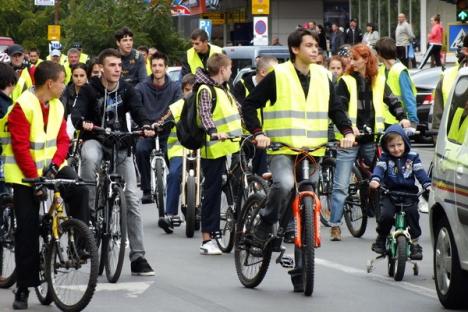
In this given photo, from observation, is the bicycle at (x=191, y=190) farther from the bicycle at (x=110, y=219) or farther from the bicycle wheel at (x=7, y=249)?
the bicycle wheel at (x=7, y=249)

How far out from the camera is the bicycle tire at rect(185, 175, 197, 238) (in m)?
15.1

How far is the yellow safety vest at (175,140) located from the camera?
1644 centimetres

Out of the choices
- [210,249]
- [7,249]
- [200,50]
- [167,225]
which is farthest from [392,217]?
[200,50]

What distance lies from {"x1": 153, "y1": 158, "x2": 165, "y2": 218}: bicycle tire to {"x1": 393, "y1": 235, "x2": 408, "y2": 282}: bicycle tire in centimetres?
482

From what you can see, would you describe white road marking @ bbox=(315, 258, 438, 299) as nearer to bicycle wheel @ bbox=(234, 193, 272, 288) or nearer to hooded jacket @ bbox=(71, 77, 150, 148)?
bicycle wheel @ bbox=(234, 193, 272, 288)

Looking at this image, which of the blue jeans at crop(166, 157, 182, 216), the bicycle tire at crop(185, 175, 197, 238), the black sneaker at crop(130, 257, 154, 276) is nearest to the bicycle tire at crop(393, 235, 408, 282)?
the black sneaker at crop(130, 257, 154, 276)

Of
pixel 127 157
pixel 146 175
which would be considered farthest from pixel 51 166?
pixel 146 175

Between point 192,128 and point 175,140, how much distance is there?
9.17ft

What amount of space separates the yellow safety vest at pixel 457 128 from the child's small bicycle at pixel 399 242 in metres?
1.30

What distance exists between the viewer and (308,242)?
10602 mm

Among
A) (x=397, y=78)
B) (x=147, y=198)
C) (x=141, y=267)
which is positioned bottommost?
(x=147, y=198)

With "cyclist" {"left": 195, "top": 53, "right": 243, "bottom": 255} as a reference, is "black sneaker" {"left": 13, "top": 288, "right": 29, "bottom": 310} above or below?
below

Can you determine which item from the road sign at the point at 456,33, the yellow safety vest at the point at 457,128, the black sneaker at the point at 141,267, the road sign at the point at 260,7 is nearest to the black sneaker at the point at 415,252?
the yellow safety vest at the point at 457,128

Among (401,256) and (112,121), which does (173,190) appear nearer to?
(112,121)
